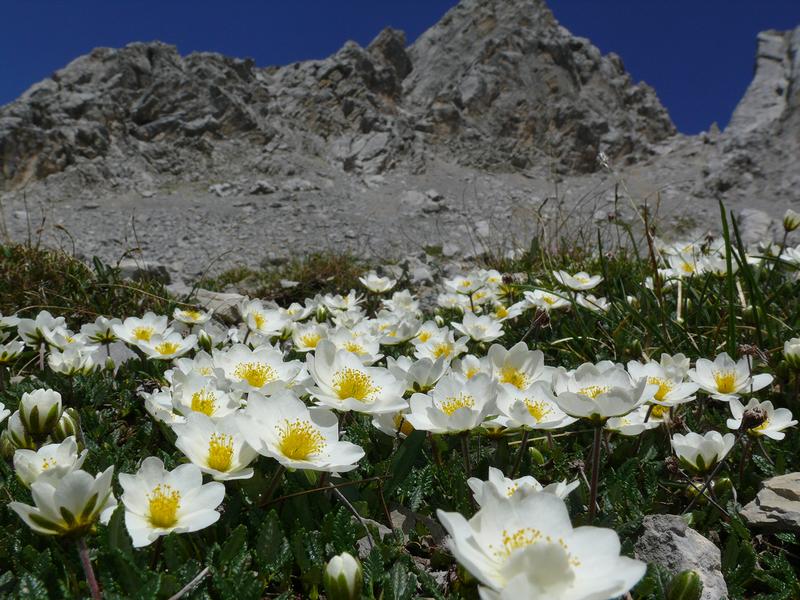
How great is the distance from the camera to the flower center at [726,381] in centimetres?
196

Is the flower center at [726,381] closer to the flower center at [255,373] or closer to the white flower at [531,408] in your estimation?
the white flower at [531,408]

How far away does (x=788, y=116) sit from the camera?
2303 cm

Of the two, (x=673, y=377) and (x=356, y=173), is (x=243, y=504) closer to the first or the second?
(x=673, y=377)

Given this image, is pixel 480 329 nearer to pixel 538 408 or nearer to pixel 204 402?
pixel 538 408

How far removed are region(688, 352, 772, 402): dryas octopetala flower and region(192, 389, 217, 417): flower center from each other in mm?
1601

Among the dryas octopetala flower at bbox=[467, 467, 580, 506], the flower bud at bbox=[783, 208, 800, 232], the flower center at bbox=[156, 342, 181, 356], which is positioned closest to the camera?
the dryas octopetala flower at bbox=[467, 467, 580, 506]

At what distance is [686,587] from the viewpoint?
1.21 meters

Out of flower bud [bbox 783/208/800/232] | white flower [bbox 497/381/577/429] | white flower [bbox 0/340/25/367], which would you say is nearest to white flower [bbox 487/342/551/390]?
white flower [bbox 497/381/577/429]

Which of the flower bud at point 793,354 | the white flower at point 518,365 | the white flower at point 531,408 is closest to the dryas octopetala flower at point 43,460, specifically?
the white flower at point 531,408

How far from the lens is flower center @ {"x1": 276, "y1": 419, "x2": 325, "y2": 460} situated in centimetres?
129

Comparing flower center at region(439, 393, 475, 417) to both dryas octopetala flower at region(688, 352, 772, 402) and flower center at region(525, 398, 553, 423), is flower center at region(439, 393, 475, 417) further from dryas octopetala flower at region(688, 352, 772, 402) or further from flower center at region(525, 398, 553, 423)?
dryas octopetala flower at region(688, 352, 772, 402)

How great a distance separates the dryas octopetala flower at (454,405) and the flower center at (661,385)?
59 centimetres

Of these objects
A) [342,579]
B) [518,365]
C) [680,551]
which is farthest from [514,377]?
[342,579]

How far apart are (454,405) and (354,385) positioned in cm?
29
